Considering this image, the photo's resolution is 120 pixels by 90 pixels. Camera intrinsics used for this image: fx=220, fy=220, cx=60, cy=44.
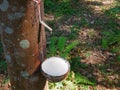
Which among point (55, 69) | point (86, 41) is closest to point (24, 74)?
point (55, 69)

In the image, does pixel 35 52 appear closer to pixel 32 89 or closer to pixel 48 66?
pixel 48 66

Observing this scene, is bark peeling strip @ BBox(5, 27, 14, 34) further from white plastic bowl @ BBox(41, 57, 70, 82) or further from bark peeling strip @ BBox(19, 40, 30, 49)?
white plastic bowl @ BBox(41, 57, 70, 82)

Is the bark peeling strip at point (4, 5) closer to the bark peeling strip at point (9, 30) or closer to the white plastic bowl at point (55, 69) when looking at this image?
the bark peeling strip at point (9, 30)

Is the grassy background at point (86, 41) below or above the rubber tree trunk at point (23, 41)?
below

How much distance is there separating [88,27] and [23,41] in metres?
4.02

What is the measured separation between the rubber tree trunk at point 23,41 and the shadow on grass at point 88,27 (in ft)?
7.51

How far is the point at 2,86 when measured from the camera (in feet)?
13.1

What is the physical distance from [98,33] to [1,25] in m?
3.89

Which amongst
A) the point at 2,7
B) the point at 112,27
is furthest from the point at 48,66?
the point at 112,27

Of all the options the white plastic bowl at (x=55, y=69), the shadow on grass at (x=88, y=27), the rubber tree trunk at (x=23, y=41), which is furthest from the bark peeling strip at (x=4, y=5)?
the shadow on grass at (x=88, y=27)

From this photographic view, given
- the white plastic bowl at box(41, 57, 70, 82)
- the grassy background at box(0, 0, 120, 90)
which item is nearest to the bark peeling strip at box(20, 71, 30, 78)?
the white plastic bowl at box(41, 57, 70, 82)

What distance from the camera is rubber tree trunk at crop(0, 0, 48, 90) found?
65.8 inches

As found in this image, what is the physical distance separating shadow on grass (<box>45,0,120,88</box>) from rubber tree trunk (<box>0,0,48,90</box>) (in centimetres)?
229

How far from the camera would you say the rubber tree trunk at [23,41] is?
1672 mm
